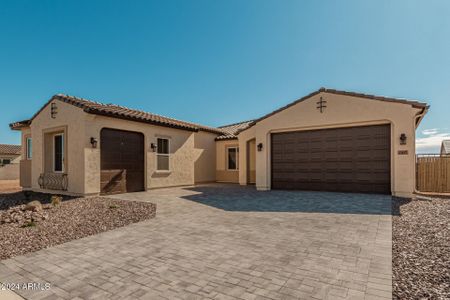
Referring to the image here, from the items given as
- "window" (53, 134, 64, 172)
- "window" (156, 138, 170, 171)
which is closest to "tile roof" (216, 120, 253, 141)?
"window" (156, 138, 170, 171)

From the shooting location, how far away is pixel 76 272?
3.54 meters

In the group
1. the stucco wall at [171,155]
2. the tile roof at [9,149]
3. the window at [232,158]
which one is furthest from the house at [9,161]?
the window at [232,158]

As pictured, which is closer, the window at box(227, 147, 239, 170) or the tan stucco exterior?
the tan stucco exterior

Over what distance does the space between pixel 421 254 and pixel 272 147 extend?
9.44 m

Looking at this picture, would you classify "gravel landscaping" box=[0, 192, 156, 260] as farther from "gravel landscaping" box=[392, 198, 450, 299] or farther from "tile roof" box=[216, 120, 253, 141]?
"tile roof" box=[216, 120, 253, 141]

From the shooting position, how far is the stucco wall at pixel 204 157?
59.0 ft

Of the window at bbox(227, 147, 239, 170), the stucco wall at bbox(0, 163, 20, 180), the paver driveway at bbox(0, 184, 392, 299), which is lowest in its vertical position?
the stucco wall at bbox(0, 163, 20, 180)

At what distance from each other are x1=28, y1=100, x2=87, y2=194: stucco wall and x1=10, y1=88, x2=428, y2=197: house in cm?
5

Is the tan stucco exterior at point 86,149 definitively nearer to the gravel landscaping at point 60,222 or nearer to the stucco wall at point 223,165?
the gravel landscaping at point 60,222

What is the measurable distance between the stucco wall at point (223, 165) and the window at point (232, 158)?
0.27m

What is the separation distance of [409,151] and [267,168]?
639cm

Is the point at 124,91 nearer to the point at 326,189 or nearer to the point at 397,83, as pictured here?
the point at 326,189

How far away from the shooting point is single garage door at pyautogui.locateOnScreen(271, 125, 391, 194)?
34.6 feet

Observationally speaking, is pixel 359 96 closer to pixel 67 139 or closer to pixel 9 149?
pixel 67 139
